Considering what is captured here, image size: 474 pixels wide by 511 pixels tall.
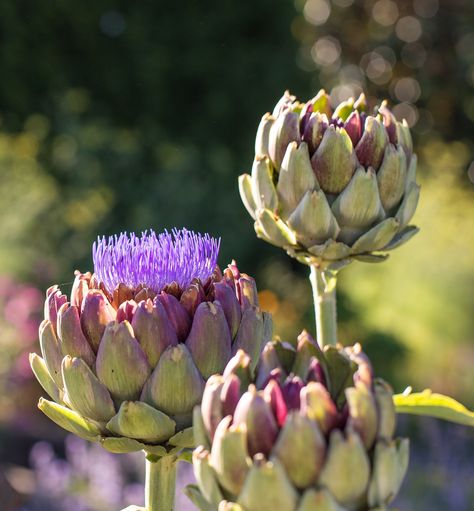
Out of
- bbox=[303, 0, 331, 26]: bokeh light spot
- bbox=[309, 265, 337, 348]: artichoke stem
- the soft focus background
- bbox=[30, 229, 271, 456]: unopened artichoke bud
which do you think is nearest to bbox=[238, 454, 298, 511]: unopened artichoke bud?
bbox=[30, 229, 271, 456]: unopened artichoke bud

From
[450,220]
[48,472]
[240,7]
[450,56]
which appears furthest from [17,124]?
[450,56]

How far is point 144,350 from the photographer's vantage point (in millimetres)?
653

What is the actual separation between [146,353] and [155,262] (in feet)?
0.25

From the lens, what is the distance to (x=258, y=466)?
0.45m

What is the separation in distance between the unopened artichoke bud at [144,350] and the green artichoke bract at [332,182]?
0.16 meters

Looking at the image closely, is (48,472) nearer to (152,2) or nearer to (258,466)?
(258,466)

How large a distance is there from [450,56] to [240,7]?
3.05 m

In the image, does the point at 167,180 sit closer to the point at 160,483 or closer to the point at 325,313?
the point at 325,313

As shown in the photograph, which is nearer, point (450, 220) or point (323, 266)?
point (323, 266)

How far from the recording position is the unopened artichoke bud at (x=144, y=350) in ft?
2.13

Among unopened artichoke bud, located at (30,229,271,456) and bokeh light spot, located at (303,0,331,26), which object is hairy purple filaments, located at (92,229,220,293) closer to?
unopened artichoke bud, located at (30,229,271,456)

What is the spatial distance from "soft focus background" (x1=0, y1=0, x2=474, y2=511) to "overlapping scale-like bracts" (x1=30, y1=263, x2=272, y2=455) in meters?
2.26

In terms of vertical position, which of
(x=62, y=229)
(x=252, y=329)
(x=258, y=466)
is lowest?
(x=258, y=466)

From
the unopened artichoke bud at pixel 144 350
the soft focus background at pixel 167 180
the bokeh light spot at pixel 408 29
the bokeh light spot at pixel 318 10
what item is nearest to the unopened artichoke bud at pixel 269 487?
the unopened artichoke bud at pixel 144 350
